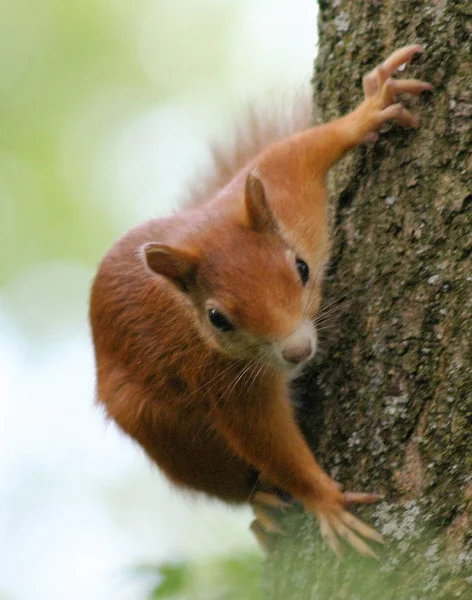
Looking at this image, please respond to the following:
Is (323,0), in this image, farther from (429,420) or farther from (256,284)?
(429,420)

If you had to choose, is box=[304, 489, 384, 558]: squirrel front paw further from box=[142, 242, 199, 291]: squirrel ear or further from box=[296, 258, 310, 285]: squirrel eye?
box=[142, 242, 199, 291]: squirrel ear

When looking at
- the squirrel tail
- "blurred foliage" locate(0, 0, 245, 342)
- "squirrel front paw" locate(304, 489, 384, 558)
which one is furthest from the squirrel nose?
"blurred foliage" locate(0, 0, 245, 342)

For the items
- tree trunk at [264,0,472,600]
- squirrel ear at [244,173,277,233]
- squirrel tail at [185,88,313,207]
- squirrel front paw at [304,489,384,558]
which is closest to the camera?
tree trunk at [264,0,472,600]

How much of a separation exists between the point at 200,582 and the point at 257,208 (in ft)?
4.05

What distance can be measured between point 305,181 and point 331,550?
1.41m

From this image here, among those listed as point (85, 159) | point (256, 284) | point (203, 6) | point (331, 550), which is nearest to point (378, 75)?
point (256, 284)

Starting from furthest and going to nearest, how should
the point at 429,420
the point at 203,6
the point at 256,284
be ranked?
the point at 203,6
the point at 256,284
the point at 429,420

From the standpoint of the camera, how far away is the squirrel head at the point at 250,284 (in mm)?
2840

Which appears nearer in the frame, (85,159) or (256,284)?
(256,284)

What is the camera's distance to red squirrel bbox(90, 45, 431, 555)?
2.89 m

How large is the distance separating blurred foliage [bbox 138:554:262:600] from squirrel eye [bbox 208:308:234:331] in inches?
30.2

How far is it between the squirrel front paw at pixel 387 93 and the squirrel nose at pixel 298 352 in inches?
31.9

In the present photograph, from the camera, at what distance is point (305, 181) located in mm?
3408

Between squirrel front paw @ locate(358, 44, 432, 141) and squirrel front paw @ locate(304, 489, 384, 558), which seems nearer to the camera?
squirrel front paw @ locate(304, 489, 384, 558)
